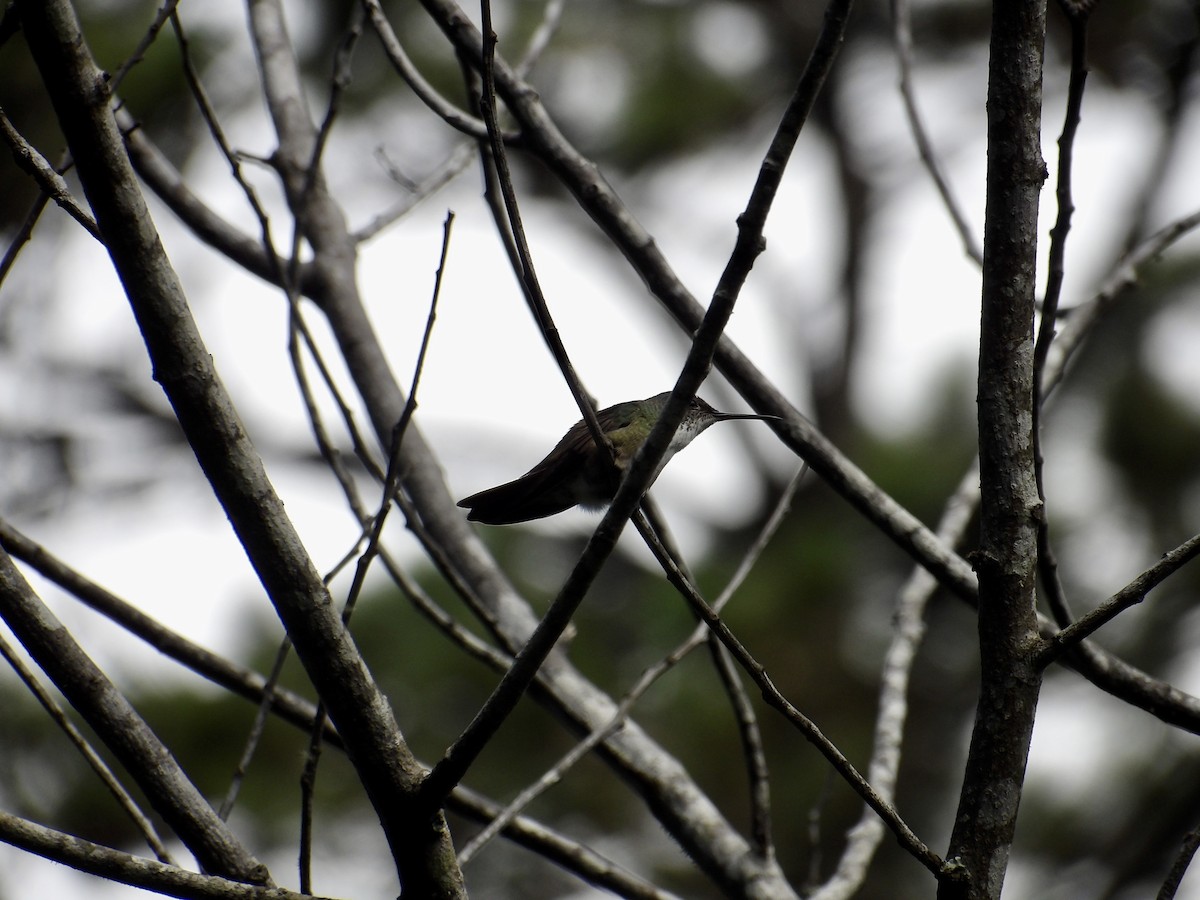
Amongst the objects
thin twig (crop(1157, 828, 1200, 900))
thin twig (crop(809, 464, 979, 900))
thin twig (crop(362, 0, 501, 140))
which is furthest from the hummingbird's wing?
thin twig (crop(1157, 828, 1200, 900))

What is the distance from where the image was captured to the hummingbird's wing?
2217mm

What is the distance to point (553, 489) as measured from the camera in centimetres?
227

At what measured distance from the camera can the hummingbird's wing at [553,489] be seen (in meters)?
2.22

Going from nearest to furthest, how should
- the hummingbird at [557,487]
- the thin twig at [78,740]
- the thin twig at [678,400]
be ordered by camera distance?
the thin twig at [678,400] < the thin twig at [78,740] < the hummingbird at [557,487]

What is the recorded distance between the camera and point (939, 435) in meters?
7.58

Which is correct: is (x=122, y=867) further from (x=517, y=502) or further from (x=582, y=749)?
(x=517, y=502)

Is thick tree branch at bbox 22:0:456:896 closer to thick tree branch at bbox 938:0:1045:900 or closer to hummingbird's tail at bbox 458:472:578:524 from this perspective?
hummingbird's tail at bbox 458:472:578:524

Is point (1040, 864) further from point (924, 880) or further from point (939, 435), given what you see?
point (939, 435)

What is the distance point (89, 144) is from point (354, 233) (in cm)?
175

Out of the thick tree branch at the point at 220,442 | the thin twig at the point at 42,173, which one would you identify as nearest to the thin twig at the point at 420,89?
the thin twig at the point at 42,173

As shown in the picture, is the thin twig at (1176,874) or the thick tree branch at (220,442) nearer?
the thick tree branch at (220,442)

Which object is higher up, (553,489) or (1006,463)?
(553,489)

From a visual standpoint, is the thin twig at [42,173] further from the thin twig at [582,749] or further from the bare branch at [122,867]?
the thin twig at [582,749]

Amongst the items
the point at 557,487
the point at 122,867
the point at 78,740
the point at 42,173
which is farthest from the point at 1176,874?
the point at 42,173
